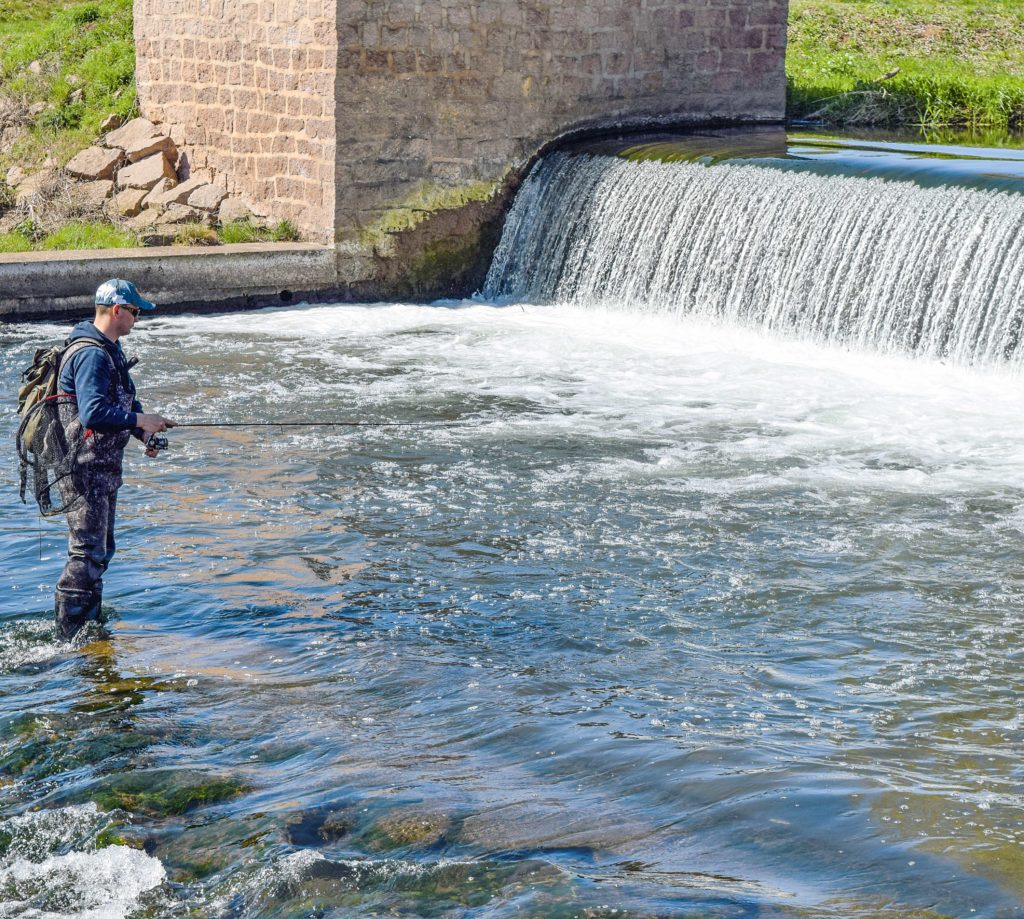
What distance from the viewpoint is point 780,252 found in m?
13.4

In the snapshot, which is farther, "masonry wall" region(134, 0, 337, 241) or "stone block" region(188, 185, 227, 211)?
"stone block" region(188, 185, 227, 211)

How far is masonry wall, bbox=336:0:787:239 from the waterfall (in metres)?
0.72

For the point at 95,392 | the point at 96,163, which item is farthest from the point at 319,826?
the point at 96,163

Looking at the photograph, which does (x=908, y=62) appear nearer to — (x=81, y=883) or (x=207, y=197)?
(x=207, y=197)

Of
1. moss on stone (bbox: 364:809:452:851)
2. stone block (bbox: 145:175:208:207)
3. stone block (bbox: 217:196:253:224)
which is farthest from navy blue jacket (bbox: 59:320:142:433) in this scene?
stone block (bbox: 145:175:208:207)

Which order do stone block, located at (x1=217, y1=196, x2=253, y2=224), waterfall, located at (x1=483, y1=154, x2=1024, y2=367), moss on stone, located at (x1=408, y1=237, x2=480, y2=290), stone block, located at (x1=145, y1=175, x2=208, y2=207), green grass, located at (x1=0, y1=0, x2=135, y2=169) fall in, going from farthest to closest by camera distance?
green grass, located at (x1=0, y1=0, x2=135, y2=169), stone block, located at (x1=145, y1=175, x2=208, y2=207), stone block, located at (x1=217, y1=196, x2=253, y2=224), moss on stone, located at (x1=408, y1=237, x2=480, y2=290), waterfall, located at (x1=483, y1=154, x2=1024, y2=367)

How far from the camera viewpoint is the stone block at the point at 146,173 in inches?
643

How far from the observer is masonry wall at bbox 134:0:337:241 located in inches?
577

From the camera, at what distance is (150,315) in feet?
47.0

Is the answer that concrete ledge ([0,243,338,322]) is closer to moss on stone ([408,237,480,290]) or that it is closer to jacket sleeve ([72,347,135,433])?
moss on stone ([408,237,480,290])

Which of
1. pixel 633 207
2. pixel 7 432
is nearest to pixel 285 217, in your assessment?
pixel 633 207

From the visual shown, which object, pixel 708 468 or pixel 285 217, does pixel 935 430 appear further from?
pixel 285 217

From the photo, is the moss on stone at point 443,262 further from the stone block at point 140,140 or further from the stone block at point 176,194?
the stone block at point 140,140

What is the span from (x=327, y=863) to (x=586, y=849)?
30.8 inches
